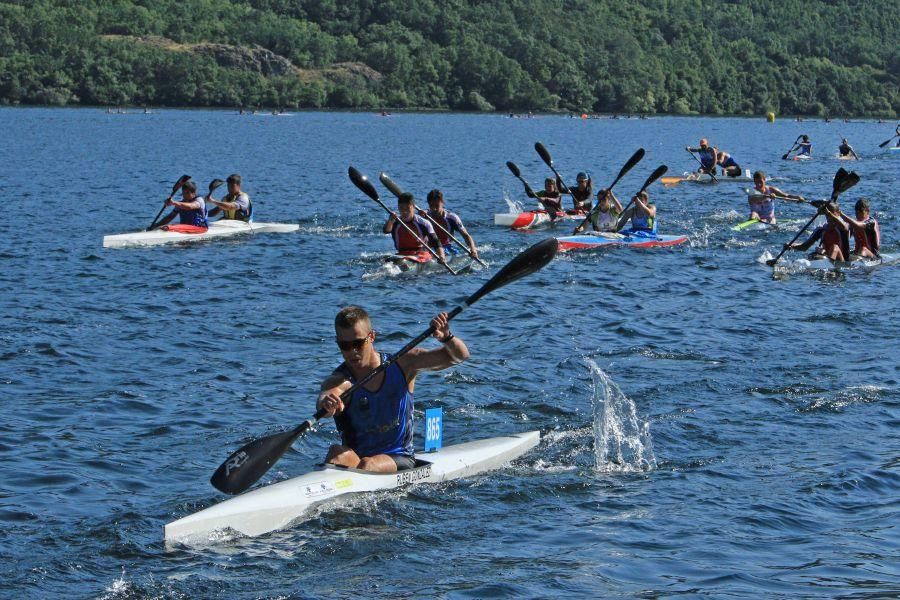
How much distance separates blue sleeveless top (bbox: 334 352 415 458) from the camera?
1135 cm

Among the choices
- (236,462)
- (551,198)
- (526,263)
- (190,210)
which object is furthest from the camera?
(551,198)

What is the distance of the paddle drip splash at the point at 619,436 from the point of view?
43.7ft

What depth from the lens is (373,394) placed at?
447 inches

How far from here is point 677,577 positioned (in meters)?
10.3

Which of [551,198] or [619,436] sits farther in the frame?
[551,198]

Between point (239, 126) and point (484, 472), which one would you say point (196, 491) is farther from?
point (239, 126)

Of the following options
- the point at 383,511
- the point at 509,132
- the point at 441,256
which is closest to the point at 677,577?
the point at 383,511

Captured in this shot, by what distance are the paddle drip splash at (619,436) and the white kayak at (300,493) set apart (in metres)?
1.39

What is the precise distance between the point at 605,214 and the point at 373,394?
20.4 metres

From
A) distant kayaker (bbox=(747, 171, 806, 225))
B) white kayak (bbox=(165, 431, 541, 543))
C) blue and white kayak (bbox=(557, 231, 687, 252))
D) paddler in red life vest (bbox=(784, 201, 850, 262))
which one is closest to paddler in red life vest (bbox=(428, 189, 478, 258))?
blue and white kayak (bbox=(557, 231, 687, 252))

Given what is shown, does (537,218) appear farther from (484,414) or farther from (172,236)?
(484,414)

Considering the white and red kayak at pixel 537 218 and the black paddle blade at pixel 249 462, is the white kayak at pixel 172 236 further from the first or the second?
the black paddle blade at pixel 249 462

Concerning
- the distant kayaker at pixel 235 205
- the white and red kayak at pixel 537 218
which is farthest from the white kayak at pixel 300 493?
the white and red kayak at pixel 537 218

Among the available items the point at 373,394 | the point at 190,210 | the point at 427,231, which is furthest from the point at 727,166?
the point at 373,394
